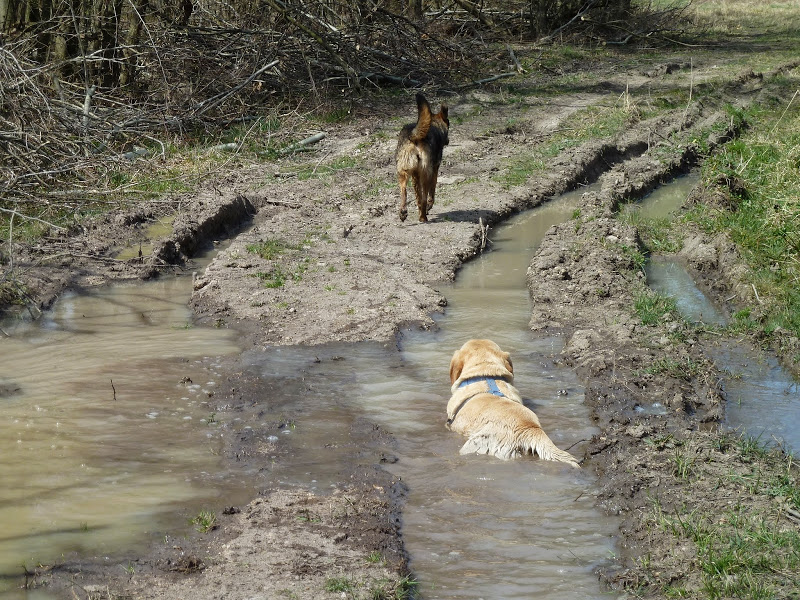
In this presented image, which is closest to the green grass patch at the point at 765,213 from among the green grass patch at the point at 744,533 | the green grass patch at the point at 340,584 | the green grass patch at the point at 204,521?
the green grass patch at the point at 744,533

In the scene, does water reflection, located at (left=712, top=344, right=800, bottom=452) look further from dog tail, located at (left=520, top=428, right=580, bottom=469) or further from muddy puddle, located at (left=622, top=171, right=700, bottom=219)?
muddy puddle, located at (left=622, top=171, right=700, bottom=219)

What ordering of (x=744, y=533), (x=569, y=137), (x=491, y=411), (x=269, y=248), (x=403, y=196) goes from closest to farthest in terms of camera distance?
(x=744, y=533), (x=491, y=411), (x=269, y=248), (x=403, y=196), (x=569, y=137)

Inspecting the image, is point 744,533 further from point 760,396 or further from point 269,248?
point 269,248

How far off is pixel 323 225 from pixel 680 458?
23.3ft

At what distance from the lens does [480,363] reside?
707 cm

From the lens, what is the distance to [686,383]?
24.1ft

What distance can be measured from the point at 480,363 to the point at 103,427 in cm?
287

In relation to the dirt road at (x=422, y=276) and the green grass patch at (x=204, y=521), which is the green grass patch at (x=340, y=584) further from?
the green grass patch at (x=204, y=521)

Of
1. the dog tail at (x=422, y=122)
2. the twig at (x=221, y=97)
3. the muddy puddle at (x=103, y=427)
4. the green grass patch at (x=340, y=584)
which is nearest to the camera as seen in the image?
the green grass patch at (x=340, y=584)

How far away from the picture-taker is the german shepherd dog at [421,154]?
37.8 ft

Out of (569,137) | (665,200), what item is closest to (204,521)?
(665,200)

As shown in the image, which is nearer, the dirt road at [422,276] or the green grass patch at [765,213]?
the dirt road at [422,276]

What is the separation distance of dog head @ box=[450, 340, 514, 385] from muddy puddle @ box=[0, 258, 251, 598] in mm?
1927

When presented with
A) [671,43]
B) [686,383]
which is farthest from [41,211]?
[671,43]
